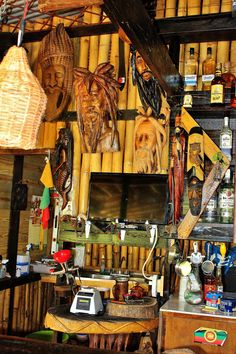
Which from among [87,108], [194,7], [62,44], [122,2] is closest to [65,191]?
[87,108]

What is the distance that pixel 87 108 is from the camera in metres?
5.02

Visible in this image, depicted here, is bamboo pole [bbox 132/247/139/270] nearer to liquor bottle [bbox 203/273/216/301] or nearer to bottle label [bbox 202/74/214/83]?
liquor bottle [bbox 203/273/216/301]

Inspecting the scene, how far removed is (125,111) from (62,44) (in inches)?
44.2

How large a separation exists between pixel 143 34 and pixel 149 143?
6.14ft

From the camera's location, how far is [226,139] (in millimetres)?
4336

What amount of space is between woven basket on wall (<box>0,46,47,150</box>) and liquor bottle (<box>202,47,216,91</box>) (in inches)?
102

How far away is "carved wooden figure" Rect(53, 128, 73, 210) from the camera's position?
513cm

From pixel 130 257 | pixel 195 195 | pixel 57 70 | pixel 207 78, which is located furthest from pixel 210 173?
pixel 130 257

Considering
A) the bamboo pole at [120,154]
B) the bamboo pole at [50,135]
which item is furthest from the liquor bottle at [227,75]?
the bamboo pole at [50,135]

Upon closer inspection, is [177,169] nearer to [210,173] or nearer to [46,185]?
[210,173]

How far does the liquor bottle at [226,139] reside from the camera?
4.34 metres

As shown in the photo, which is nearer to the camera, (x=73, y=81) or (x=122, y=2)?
(x=122, y=2)

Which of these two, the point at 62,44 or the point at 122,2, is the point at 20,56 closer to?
the point at 122,2

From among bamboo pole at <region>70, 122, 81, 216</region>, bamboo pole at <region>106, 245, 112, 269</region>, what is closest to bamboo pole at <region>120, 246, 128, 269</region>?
bamboo pole at <region>106, 245, 112, 269</region>
